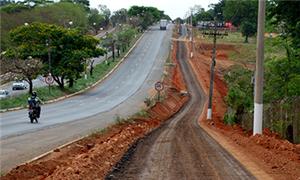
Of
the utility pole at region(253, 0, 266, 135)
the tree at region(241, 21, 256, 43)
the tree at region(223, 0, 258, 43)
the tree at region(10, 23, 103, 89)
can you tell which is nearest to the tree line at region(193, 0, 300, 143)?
the utility pole at region(253, 0, 266, 135)

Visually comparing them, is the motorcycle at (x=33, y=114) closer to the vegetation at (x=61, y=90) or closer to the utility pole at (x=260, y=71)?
the utility pole at (x=260, y=71)

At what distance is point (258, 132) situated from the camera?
23797mm

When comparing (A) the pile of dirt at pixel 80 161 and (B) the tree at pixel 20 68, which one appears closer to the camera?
(A) the pile of dirt at pixel 80 161

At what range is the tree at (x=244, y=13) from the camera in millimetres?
106588

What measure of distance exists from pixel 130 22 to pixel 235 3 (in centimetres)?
8680

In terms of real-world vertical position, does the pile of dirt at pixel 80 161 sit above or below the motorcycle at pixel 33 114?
above

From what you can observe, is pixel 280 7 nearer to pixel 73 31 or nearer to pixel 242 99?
pixel 242 99

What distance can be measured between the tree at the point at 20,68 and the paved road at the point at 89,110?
16.2ft

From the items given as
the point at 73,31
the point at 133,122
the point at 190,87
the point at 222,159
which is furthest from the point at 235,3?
the point at 222,159

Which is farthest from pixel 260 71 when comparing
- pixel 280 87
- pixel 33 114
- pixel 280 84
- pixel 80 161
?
pixel 280 84

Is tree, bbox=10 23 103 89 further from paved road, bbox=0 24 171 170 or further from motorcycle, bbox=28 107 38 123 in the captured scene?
motorcycle, bbox=28 107 38 123

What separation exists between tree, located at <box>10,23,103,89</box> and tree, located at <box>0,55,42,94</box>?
3582 mm

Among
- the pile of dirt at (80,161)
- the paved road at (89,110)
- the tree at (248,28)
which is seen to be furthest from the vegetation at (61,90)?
the tree at (248,28)

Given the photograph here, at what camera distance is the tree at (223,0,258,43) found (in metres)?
107
